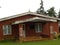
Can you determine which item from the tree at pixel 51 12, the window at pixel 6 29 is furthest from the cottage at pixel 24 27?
the tree at pixel 51 12

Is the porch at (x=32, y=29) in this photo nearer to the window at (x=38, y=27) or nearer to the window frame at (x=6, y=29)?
the window at (x=38, y=27)

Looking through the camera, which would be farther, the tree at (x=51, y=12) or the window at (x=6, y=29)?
the tree at (x=51, y=12)

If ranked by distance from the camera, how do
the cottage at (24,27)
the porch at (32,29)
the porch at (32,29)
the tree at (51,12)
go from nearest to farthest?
the cottage at (24,27)
the porch at (32,29)
the porch at (32,29)
the tree at (51,12)

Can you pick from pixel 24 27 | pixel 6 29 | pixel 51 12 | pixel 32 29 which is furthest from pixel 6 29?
pixel 51 12

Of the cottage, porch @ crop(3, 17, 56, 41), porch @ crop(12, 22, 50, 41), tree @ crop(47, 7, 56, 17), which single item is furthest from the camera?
tree @ crop(47, 7, 56, 17)

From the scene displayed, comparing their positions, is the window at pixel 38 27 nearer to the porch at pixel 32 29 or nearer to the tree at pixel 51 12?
the porch at pixel 32 29

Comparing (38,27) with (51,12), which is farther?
(51,12)

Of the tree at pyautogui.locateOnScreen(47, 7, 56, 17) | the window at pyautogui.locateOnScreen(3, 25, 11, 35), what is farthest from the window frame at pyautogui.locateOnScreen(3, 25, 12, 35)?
the tree at pyautogui.locateOnScreen(47, 7, 56, 17)

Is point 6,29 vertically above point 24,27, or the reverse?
point 24,27

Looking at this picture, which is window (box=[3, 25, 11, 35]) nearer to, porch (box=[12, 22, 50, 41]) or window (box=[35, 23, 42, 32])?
porch (box=[12, 22, 50, 41])

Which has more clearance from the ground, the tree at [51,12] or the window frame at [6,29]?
the tree at [51,12]

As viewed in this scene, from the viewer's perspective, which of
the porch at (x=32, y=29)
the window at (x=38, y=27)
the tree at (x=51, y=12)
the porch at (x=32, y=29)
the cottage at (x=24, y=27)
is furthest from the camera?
the tree at (x=51, y=12)

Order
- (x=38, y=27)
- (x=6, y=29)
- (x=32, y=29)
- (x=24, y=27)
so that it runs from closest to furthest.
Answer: (x=6, y=29)
(x=24, y=27)
(x=32, y=29)
(x=38, y=27)

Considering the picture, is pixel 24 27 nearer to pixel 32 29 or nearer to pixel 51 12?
pixel 32 29
